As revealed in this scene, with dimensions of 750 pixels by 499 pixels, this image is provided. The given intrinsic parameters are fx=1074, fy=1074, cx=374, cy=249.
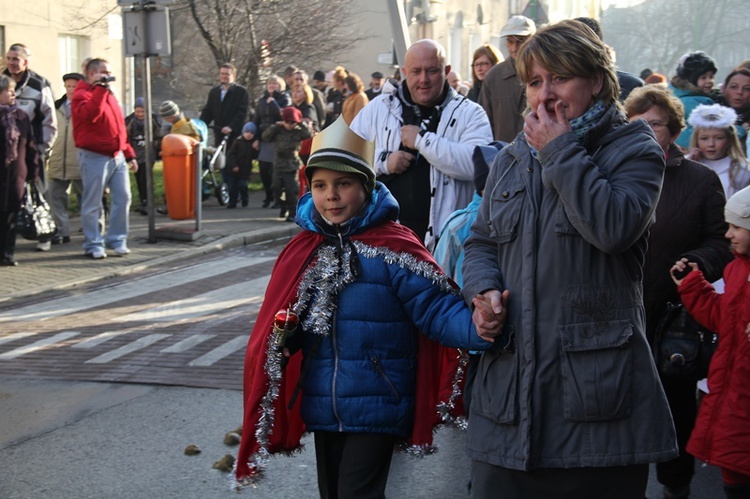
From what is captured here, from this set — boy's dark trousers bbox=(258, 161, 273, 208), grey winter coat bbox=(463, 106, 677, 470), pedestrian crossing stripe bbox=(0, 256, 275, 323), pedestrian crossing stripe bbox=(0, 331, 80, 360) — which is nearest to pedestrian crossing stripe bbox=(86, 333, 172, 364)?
pedestrian crossing stripe bbox=(0, 331, 80, 360)

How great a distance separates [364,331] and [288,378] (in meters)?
0.33

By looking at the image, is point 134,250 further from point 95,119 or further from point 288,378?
point 288,378

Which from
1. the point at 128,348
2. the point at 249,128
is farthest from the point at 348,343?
the point at 249,128

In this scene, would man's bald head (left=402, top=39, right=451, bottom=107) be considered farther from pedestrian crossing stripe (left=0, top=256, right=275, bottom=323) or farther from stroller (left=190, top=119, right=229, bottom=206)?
stroller (left=190, top=119, right=229, bottom=206)

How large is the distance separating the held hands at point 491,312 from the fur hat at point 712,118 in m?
3.40

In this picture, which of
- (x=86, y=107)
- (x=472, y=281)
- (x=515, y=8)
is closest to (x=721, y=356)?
(x=472, y=281)

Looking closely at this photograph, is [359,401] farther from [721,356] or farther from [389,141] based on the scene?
[389,141]

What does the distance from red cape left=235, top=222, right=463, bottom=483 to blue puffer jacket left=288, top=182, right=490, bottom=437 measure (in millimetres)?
39

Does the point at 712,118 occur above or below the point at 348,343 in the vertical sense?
above

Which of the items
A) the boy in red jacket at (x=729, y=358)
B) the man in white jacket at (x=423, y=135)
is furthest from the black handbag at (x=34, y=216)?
the boy in red jacket at (x=729, y=358)

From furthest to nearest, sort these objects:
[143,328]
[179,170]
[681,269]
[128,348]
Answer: [179,170], [143,328], [128,348], [681,269]

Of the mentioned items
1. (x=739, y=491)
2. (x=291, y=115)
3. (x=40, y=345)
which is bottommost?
(x=40, y=345)

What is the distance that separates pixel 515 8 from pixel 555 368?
4493cm

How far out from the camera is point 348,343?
3691 mm
